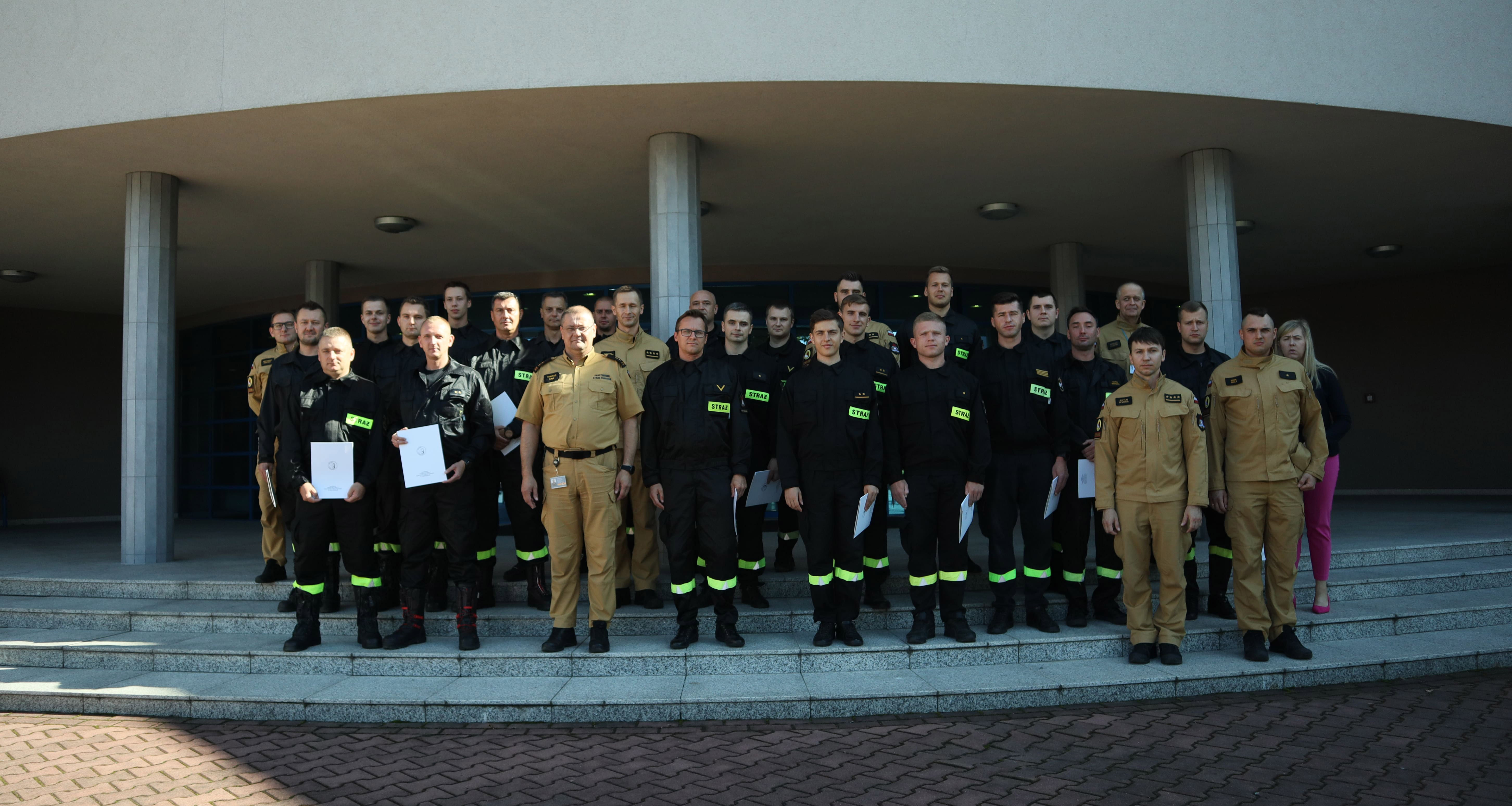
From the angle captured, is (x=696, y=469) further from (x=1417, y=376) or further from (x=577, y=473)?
(x=1417, y=376)

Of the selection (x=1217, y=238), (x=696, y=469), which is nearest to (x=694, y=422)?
(x=696, y=469)

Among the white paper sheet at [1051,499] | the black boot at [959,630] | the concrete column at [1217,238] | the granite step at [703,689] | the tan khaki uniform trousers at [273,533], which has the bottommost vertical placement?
the granite step at [703,689]

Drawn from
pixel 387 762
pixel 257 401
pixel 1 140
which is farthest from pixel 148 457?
pixel 387 762

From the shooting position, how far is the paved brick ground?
11.7 ft

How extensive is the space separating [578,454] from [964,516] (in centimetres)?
230

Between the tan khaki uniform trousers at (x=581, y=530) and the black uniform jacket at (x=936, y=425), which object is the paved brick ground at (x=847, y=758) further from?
the black uniform jacket at (x=936, y=425)

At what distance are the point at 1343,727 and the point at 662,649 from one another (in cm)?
352

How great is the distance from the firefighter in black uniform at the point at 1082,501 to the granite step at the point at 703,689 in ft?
1.60

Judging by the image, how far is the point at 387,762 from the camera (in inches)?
159

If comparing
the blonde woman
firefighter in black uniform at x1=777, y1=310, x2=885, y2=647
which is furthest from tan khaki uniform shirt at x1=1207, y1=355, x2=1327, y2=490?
firefighter in black uniform at x1=777, y1=310, x2=885, y2=647

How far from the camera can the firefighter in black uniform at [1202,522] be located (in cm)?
554

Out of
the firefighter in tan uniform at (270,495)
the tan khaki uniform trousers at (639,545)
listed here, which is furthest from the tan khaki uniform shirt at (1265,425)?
the firefighter in tan uniform at (270,495)

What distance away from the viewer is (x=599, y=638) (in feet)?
16.7

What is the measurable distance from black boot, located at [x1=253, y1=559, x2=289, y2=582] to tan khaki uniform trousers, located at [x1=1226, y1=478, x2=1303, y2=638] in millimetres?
6523
